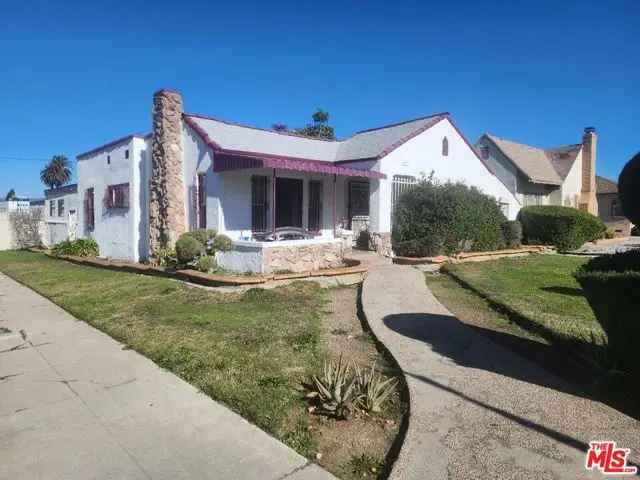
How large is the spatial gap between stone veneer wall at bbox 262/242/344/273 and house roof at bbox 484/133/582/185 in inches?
768

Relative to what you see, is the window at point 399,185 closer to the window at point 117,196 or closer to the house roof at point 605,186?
the window at point 117,196

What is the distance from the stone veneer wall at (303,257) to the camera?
409 inches

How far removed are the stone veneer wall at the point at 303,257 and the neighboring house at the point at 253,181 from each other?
0.09 ft

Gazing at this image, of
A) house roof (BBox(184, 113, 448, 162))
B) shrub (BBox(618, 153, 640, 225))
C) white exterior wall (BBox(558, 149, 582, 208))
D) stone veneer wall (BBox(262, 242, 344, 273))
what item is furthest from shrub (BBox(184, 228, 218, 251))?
white exterior wall (BBox(558, 149, 582, 208))

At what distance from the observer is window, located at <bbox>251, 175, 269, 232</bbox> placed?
43.6 feet

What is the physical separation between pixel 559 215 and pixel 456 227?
24.7 feet

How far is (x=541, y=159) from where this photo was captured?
30.8 meters

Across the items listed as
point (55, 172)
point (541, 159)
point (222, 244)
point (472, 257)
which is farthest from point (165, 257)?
point (55, 172)

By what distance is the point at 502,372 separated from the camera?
14.9 ft

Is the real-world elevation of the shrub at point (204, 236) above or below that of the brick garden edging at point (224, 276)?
above

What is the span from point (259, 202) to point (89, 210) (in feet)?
30.4

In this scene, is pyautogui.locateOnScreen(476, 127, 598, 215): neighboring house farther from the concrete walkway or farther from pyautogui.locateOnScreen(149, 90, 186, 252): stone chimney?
the concrete walkway

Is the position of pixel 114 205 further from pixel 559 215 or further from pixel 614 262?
pixel 559 215

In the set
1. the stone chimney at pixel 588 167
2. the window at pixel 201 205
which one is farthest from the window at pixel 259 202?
the stone chimney at pixel 588 167
